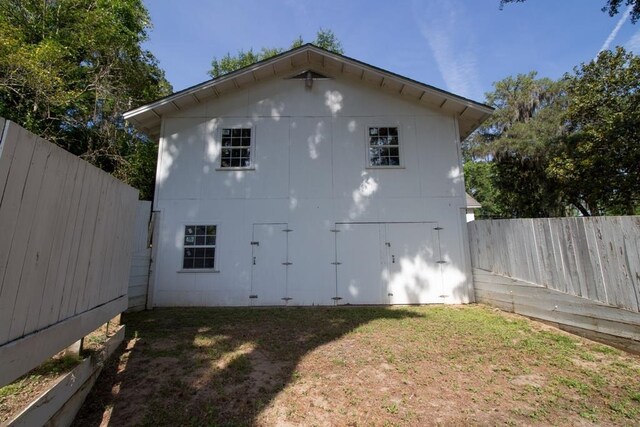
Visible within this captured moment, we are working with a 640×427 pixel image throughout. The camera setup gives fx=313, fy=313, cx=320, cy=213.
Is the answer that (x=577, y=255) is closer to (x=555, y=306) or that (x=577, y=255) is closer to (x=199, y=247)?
(x=555, y=306)

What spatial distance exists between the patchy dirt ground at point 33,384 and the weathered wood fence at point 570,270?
711cm

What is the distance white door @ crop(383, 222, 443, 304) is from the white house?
3 centimetres

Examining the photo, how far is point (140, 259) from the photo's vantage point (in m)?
8.30

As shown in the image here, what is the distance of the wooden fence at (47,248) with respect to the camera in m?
2.13

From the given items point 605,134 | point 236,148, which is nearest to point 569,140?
point 605,134

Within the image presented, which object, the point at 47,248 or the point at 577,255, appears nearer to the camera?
the point at 47,248

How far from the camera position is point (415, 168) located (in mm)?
9234

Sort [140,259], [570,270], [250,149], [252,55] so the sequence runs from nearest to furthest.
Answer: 1. [570,270]
2. [140,259]
3. [250,149]
4. [252,55]

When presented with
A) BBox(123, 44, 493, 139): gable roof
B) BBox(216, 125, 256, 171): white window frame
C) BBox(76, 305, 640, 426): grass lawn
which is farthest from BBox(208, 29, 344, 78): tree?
BBox(76, 305, 640, 426): grass lawn

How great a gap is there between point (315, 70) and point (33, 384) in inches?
377

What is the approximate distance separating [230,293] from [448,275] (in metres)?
6.11

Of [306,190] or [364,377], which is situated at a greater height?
[306,190]

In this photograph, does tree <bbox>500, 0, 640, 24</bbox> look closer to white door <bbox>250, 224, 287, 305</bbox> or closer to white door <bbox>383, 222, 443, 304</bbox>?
white door <bbox>383, 222, 443, 304</bbox>

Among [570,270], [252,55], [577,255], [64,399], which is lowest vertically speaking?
[64,399]
